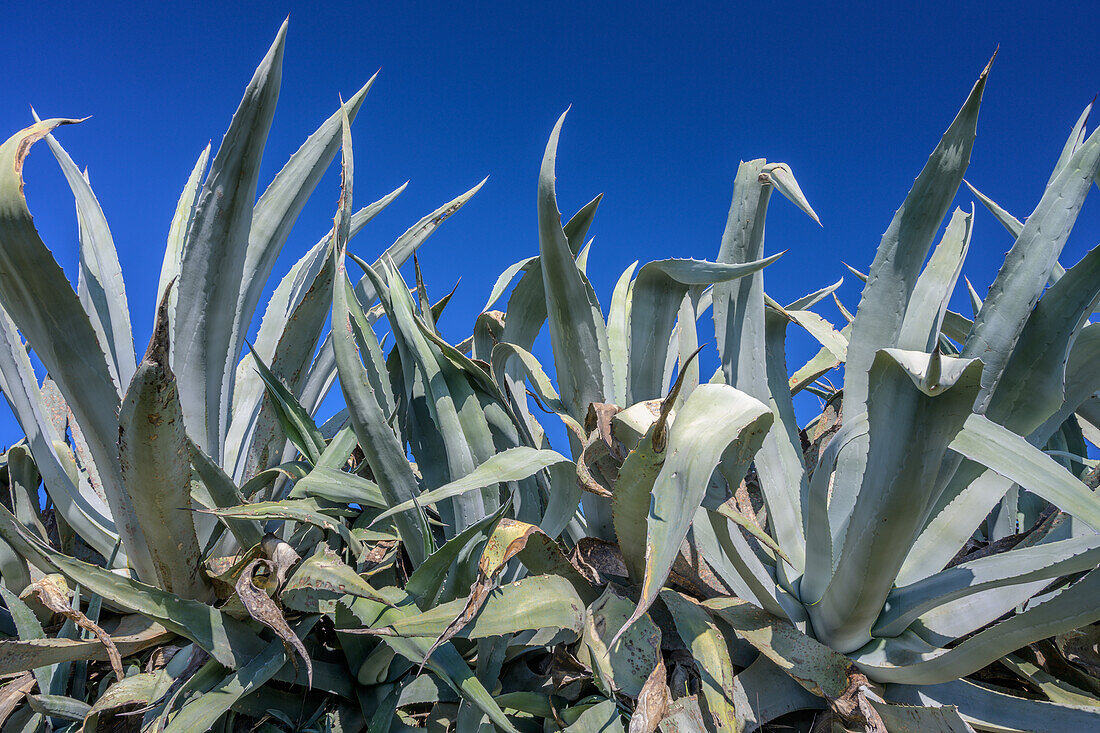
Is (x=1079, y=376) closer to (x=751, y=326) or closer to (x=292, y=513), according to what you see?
(x=751, y=326)

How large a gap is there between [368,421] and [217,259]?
30 cm

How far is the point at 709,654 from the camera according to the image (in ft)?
2.34

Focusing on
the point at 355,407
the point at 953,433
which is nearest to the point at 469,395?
the point at 355,407

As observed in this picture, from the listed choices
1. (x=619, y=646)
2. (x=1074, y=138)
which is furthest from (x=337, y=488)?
(x=1074, y=138)

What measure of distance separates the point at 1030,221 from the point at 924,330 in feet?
0.52

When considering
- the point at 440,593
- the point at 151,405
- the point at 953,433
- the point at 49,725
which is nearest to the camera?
the point at 953,433

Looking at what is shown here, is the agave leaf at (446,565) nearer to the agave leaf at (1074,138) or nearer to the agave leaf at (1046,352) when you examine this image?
the agave leaf at (1046,352)

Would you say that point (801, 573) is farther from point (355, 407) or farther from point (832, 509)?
point (355, 407)

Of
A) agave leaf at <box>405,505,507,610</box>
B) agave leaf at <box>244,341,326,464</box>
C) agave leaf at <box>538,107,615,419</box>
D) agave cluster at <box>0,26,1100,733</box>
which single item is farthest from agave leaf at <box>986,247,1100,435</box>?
agave leaf at <box>244,341,326,464</box>

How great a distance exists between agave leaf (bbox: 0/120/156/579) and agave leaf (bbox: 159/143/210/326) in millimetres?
205

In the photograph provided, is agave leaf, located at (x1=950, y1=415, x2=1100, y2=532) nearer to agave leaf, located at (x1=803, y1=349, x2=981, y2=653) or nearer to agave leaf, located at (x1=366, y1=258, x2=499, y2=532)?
agave leaf, located at (x1=803, y1=349, x2=981, y2=653)

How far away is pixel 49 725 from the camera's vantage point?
3.13 feet

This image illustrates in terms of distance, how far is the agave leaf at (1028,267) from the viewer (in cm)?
81

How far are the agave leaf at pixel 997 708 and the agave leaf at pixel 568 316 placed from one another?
0.46m
